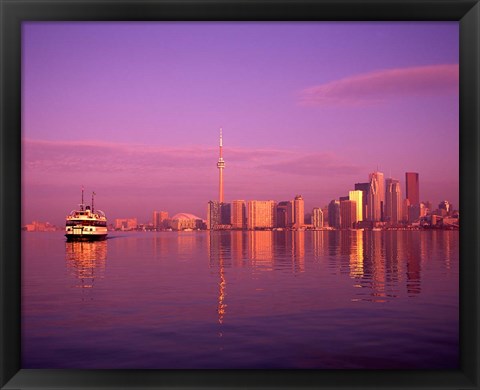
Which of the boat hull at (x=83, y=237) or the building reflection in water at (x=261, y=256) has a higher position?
the boat hull at (x=83, y=237)

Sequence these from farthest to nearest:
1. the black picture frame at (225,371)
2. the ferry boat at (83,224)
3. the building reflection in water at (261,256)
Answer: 1. the ferry boat at (83,224)
2. the building reflection in water at (261,256)
3. the black picture frame at (225,371)

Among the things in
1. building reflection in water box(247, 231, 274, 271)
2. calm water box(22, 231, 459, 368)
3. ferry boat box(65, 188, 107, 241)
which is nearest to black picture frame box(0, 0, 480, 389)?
calm water box(22, 231, 459, 368)

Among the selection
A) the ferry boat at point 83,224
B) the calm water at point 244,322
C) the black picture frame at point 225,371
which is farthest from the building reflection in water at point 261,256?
the black picture frame at point 225,371

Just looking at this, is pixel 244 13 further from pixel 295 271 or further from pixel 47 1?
pixel 295 271

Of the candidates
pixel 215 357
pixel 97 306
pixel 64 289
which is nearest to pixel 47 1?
pixel 215 357

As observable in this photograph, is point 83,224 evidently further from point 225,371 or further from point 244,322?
point 225,371

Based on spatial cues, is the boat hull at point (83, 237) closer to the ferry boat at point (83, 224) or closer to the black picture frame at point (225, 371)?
the ferry boat at point (83, 224)

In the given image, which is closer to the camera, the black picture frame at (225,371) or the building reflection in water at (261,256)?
the black picture frame at (225,371)

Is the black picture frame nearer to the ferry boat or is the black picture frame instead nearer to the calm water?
the calm water
